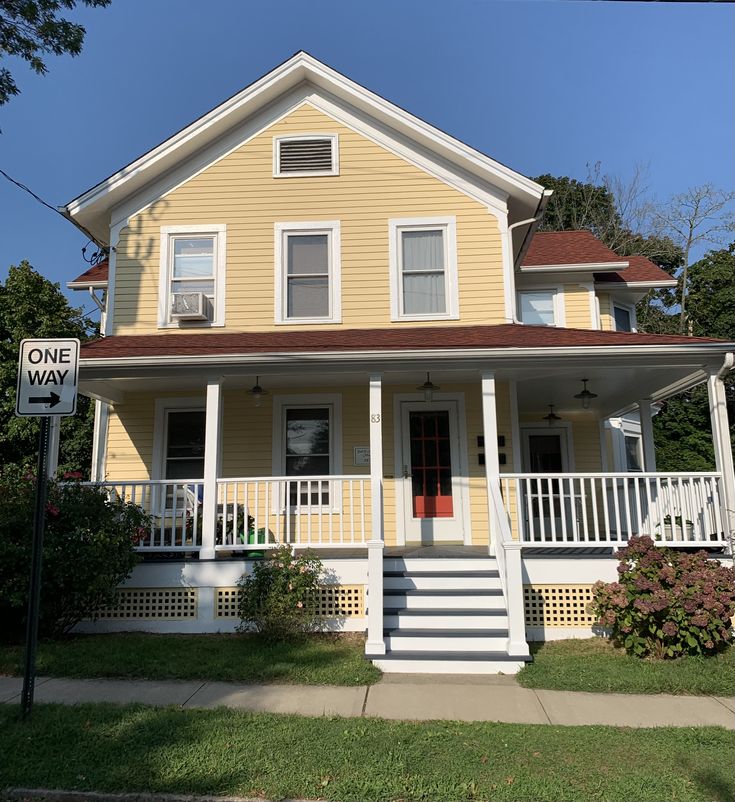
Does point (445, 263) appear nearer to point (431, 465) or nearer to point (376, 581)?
point (431, 465)

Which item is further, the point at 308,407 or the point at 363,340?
the point at 308,407

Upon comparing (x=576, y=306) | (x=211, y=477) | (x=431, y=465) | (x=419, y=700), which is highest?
(x=576, y=306)

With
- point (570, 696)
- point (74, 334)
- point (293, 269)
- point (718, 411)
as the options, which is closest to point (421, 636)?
point (570, 696)

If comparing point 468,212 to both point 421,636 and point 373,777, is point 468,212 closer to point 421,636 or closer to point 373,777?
point 421,636

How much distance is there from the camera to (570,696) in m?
5.34

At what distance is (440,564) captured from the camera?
24.2 ft

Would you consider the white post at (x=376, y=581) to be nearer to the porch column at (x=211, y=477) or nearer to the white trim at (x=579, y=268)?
the porch column at (x=211, y=477)

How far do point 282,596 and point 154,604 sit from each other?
1.94 m

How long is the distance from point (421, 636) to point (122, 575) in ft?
12.1

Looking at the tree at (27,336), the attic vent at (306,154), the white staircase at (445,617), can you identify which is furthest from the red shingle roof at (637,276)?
the tree at (27,336)

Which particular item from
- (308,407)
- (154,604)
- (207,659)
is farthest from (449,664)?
(308,407)

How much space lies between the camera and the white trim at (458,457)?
9.16m

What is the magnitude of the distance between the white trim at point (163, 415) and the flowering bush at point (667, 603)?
6.67 meters

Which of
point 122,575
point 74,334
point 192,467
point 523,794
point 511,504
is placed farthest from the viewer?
point 74,334
